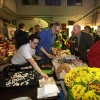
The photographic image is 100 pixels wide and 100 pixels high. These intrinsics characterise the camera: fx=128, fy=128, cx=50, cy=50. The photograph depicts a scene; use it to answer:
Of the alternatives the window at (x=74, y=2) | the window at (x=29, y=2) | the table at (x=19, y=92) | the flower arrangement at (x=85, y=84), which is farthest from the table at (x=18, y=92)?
the window at (x=74, y=2)

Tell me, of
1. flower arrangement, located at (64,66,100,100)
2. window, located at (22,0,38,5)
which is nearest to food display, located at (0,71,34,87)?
flower arrangement, located at (64,66,100,100)

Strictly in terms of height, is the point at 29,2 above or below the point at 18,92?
above

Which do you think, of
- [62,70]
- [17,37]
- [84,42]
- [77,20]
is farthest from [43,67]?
[77,20]

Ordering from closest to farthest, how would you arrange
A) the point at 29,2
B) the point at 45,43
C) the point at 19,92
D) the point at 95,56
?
the point at 19,92 < the point at 95,56 < the point at 45,43 < the point at 29,2

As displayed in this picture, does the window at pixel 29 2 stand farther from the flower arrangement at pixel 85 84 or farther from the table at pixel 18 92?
the flower arrangement at pixel 85 84

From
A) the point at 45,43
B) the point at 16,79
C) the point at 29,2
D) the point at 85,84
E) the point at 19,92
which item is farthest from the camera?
the point at 29,2

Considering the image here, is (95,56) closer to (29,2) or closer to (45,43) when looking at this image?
(45,43)

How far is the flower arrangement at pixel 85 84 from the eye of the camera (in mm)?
688

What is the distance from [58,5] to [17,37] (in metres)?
6.38

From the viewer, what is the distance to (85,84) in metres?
0.75

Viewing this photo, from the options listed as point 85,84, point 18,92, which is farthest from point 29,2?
point 85,84

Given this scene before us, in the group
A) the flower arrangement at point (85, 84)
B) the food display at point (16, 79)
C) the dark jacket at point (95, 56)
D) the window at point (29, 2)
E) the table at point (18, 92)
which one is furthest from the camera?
the window at point (29, 2)

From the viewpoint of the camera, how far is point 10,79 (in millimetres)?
1227

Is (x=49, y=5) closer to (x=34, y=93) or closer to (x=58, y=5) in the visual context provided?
(x=58, y=5)
